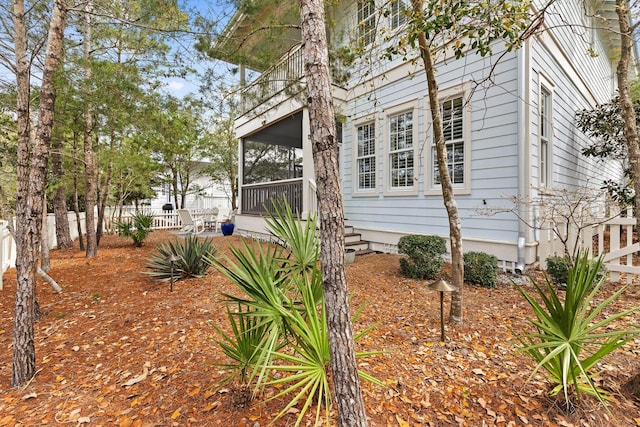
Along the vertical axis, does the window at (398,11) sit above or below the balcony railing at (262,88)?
above

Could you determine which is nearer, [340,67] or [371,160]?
[340,67]

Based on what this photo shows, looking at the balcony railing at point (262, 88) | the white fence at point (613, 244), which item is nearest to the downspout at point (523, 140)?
the white fence at point (613, 244)

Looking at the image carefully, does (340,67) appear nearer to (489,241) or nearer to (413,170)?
(413,170)

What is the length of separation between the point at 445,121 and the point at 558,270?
11.0 feet

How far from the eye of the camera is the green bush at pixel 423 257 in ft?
16.4

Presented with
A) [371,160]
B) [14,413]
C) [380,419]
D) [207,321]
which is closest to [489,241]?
[371,160]

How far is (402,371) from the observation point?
2.41m

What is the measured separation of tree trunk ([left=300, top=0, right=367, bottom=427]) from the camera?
1467 millimetres

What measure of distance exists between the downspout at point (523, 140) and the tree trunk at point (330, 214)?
4621 millimetres

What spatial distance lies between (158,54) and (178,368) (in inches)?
215

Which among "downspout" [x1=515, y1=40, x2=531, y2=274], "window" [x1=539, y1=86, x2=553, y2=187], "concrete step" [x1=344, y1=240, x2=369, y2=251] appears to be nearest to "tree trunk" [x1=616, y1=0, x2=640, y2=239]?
"downspout" [x1=515, y1=40, x2=531, y2=274]

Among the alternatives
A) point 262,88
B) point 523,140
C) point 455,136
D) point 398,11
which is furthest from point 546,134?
point 262,88

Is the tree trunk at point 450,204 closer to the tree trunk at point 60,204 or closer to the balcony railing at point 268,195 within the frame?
the balcony railing at point 268,195

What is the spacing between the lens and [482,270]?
4.61 meters
